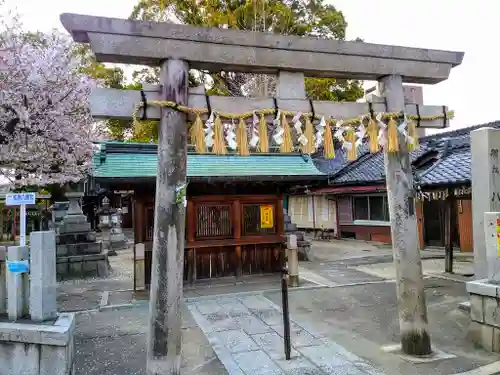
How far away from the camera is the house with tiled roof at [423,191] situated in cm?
1139

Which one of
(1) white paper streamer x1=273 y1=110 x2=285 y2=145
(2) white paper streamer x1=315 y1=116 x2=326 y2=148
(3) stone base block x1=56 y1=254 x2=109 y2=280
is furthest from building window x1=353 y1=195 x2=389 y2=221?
(1) white paper streamer x1=273 y1=110 x2=285 y2=145

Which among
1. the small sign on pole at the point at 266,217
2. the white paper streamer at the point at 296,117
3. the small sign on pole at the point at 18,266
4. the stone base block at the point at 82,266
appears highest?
the white paper streamer at the point at 296,117

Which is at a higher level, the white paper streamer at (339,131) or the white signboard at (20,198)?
the white paper streamer at (339,131)

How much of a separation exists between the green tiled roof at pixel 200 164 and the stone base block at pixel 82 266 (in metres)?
4.22

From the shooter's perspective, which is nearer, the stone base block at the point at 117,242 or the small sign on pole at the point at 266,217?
the small sign on pole at the point at 266,217

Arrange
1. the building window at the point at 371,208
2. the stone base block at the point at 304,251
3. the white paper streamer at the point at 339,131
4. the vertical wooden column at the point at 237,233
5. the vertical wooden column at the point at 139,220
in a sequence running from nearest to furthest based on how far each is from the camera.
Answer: the white paper streamer at the point at 339,131 < the vertical wooden column at the point at 139,220 < the vertical wooden column at the point at 237,233 < the stone base block at the point at 304,251 < the building window at the point at 371,208

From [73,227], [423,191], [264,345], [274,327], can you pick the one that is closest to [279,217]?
[423,191]

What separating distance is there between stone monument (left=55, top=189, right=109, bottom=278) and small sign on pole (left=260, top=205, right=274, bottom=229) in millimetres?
5974

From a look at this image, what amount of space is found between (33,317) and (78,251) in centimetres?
945

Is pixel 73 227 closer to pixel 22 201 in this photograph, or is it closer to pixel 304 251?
pixel 304 251

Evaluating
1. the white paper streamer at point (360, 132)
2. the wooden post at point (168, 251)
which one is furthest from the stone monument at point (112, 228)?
the white paper streamer at point (360, 132)

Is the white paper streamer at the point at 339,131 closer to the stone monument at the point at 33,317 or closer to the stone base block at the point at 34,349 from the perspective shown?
the stone monument at the point at 33,317

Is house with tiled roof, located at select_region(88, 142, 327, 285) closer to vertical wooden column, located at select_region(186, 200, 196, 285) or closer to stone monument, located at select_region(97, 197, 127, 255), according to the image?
vertical wooden column, located at select_region(186, 200, 196, 285)

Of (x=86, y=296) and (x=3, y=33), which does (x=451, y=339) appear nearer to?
(x=86, y=296)
